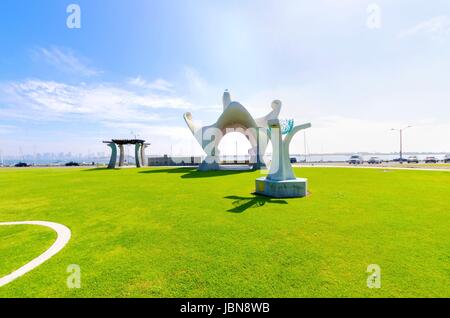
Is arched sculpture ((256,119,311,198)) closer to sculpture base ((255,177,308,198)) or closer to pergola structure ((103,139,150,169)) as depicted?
sculpture base ((255,177,308,198))

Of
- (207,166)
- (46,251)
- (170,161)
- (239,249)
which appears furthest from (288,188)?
(170,161)

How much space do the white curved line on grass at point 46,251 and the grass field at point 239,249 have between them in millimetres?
195

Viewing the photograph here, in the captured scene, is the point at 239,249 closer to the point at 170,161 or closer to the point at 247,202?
the point at 247,202

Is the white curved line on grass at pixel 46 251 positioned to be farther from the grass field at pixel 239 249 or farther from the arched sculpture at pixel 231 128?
the arched sculpture at pixel 231 128

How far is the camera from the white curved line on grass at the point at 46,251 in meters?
4.19

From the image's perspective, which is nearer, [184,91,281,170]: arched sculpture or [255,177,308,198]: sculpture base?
[255,177,308,198]: sculpture base

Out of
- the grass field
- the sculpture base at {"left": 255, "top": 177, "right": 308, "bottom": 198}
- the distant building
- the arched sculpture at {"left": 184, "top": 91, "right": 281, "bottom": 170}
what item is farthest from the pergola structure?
the sculpture base at {"left": 255, "top": 177, "right": 308, "bottom": 198}

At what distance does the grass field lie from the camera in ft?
12.2

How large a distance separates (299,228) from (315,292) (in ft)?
9.97

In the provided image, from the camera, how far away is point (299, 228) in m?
6.46

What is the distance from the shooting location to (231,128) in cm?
3681

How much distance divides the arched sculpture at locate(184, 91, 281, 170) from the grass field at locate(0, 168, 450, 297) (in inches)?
861

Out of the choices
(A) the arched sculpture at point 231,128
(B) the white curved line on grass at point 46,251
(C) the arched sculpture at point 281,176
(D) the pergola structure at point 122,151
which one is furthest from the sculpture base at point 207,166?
(B) the white curved line on grass at point 46,251

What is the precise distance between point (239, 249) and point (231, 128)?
32.6 m
